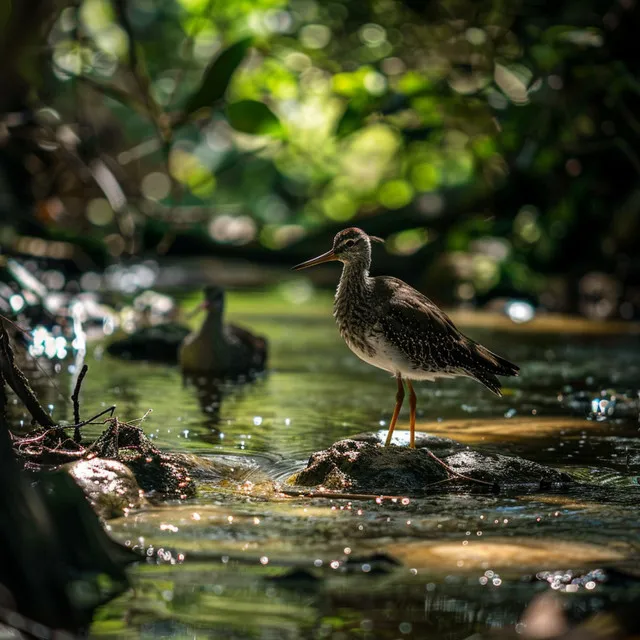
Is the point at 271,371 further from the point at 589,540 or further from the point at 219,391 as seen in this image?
the point at 589,540

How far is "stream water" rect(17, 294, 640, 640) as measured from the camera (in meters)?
3.73

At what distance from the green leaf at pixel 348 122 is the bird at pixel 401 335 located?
511cm

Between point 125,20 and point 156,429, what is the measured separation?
13.3 feet

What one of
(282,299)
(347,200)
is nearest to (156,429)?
(282,299)

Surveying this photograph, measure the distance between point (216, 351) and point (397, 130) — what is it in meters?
5.73

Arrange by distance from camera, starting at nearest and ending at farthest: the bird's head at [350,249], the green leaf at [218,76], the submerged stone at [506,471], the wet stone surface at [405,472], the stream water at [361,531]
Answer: the stream water at [361,531]
the wet stone surface at [405,472]
the submerged stone at [506,471]
the bird's head at [350,249]
the green leaf at [218,76]

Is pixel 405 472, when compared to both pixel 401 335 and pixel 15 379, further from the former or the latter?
pixel 15 379

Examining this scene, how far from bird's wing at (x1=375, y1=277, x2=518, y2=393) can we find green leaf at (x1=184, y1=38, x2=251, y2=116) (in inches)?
140

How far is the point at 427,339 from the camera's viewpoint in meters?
6.46

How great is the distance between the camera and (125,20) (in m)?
9.48

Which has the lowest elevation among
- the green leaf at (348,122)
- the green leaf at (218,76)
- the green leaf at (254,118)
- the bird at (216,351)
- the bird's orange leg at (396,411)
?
the bird at (216,351)

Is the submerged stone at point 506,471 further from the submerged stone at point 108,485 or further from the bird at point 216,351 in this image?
the bird at point 216,351

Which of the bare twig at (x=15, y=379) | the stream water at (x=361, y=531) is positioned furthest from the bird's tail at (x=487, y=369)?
the bare twig at (x=15, y=379)

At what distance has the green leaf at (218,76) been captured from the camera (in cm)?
959
